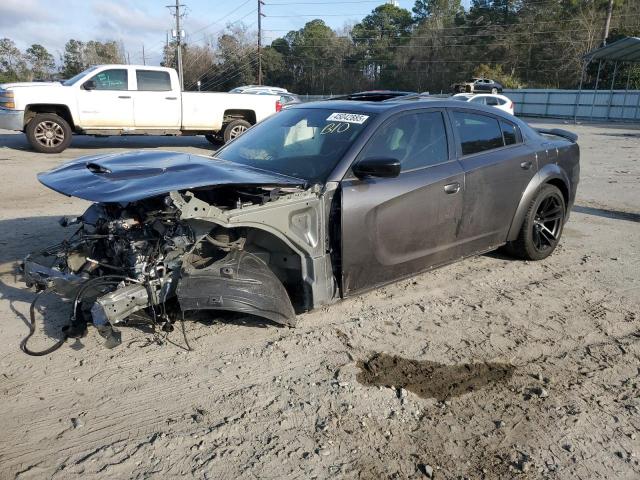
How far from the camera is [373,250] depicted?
12.9 feet

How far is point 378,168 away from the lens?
370 cm

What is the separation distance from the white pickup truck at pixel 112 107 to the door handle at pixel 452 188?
10.3 metres

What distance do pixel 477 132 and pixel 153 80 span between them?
10307 mm

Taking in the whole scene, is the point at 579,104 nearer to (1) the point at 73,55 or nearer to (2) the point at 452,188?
(2) the point at 452,188

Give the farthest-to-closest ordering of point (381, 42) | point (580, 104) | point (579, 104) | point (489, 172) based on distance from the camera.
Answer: point (381, 42) < point (580, 104) < point (579, 104) < point (489, 172)

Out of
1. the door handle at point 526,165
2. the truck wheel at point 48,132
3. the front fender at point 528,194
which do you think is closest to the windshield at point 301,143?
the door handle at point 526,165

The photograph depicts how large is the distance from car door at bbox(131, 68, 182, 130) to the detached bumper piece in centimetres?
1046

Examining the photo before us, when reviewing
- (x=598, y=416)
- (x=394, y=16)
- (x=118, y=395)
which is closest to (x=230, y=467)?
(x=118, y=395)

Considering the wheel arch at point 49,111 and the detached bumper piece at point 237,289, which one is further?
the wheel arch at point 49,111

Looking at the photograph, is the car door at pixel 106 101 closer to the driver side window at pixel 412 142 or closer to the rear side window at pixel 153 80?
the rear side window at pixel 153 80

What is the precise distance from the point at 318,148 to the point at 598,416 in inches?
102

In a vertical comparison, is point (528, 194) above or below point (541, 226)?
above

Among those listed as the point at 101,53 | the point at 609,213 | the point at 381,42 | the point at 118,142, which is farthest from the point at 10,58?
the point at 609,213

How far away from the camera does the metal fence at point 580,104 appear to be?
95.7 feet
